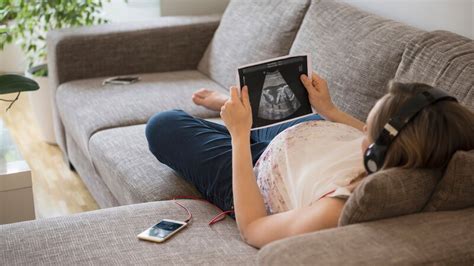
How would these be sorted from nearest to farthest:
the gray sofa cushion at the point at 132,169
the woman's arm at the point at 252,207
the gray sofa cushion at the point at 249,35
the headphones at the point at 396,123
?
the headphones at the point at 396,123, the woman's arm at the point at 252,207, the gray sofa cushion at the point at 132,169, the gray sofa cushion at the point at 249,35

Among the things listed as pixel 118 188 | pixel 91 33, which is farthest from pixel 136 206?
pixel 91 33

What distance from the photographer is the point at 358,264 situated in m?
1.33

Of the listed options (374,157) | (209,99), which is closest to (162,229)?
(374,157)

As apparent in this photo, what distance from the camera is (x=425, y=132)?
146 cm

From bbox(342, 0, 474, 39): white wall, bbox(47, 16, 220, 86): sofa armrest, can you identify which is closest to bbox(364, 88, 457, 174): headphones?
bbox(342, 0, 474, 39): white wall

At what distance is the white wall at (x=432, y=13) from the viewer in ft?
8.22

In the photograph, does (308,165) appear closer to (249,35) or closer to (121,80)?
(249,35)

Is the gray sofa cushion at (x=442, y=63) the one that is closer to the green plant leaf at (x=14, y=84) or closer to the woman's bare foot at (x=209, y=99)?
the woman's bare foot at (x=209, y=99)

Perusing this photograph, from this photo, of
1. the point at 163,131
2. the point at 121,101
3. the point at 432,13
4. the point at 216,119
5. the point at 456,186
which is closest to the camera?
the point at 456,186

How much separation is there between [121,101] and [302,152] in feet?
4.63

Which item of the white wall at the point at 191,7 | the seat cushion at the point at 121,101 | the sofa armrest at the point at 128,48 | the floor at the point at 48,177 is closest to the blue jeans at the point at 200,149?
the seat cushion at the point at 121,101

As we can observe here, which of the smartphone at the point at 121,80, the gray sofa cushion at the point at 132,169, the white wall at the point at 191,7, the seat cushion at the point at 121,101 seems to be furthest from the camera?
the white wall at the point at 191,7

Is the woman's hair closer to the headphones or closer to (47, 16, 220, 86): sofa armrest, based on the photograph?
the headphones

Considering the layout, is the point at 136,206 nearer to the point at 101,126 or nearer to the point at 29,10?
the point at 101,126
